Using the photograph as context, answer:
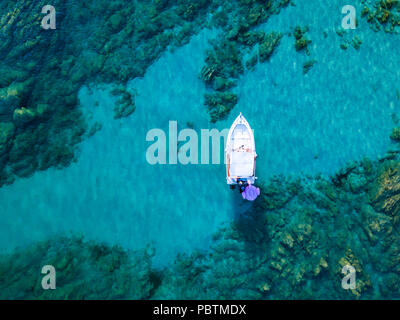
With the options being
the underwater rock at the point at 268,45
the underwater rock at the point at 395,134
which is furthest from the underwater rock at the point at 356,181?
the underwater rock at the point at 268,45

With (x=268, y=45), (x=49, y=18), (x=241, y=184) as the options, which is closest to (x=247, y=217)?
(x=241, y=184)

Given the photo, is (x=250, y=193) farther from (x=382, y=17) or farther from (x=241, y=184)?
(x=382, y=17)

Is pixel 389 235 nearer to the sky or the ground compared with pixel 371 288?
nearer to the sky

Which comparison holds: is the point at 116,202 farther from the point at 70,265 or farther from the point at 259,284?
the point at 259,284

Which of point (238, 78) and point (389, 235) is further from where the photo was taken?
point (238, 78)

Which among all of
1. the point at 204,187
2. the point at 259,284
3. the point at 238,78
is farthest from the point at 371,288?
the point at 238,78

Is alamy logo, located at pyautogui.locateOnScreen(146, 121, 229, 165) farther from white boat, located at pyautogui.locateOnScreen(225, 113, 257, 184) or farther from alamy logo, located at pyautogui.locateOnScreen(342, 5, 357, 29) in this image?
alamy logo, located at pyautogui.locateOnScreen(342, 5, 357, 29)

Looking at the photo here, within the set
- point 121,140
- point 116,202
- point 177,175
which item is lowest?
point 116,202
